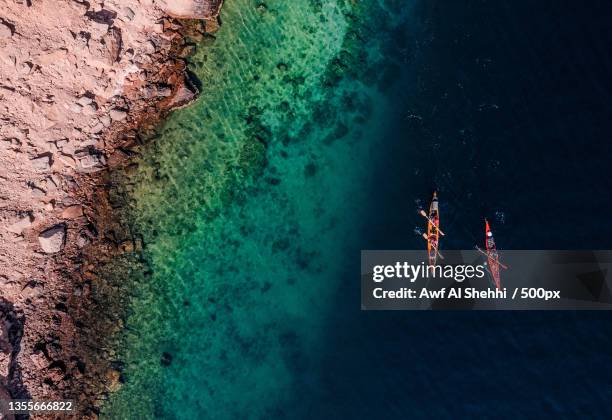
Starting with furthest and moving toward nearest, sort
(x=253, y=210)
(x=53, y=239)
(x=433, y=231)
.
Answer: (x=433, y=231), (x=253, y=210), (x=53, y=239)

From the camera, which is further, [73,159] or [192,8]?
[192,8]

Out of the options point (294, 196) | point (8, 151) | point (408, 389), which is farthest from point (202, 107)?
point (408, 389)

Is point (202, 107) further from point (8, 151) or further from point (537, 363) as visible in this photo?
point (537, 363)

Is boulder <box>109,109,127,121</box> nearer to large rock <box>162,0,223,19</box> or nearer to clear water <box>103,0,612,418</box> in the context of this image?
clear water <box>103,0,612,418</box>

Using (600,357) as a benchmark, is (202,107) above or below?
above

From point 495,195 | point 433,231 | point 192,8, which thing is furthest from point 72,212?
point 495,195

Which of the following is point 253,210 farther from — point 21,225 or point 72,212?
point 21,225
